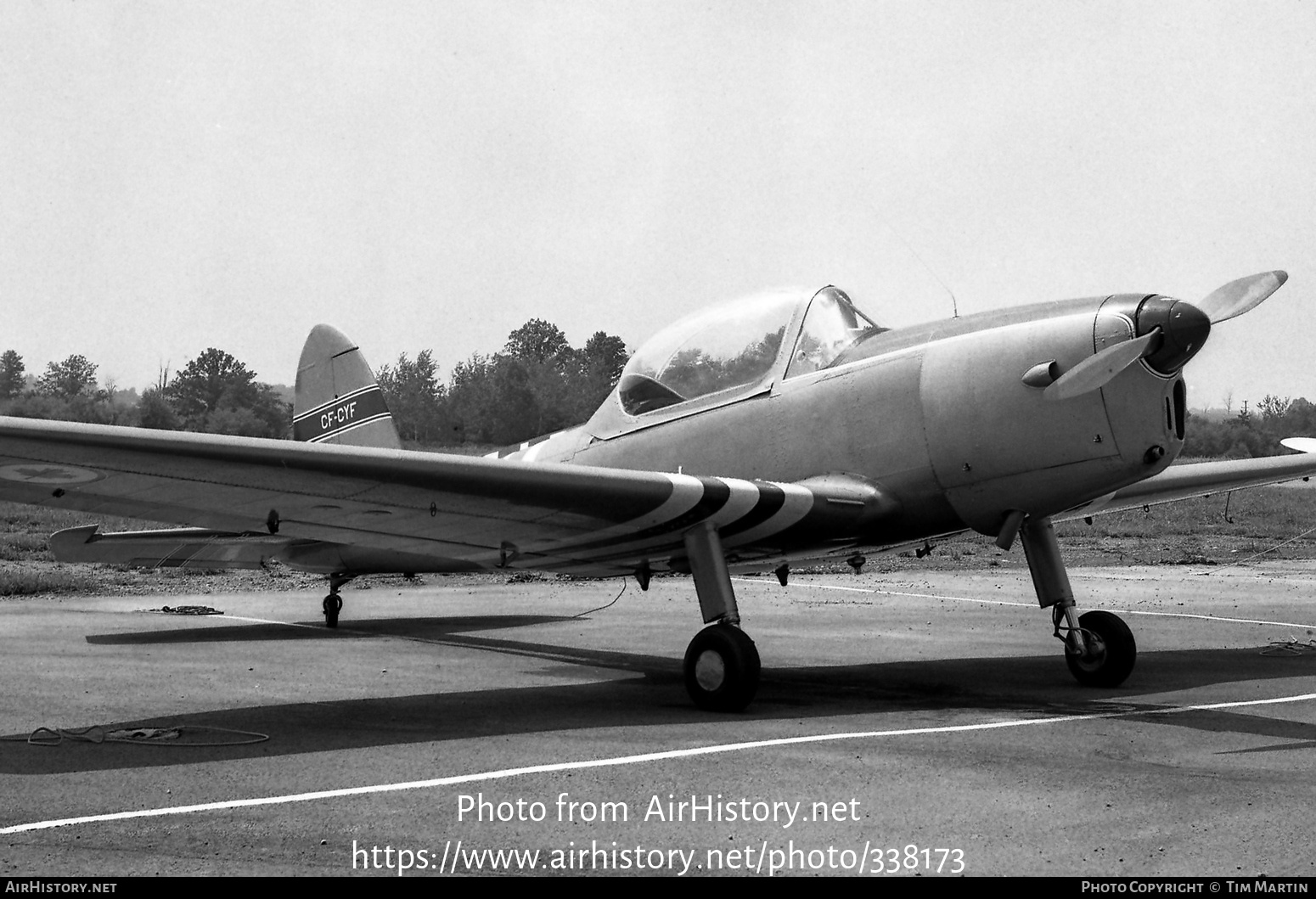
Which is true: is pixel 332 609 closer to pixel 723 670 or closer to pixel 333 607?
pixel 333 607

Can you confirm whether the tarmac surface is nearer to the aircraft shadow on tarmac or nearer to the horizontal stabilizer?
the aircraft shadow on tarmac

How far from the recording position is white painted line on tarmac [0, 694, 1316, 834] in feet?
14.0

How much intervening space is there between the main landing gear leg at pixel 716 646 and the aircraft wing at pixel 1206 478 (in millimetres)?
3223

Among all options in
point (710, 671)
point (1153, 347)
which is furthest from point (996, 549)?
point (710, 671)

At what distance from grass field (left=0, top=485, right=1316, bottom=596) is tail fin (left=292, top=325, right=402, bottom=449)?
3.34 m

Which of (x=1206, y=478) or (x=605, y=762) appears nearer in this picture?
(x=605, y=762)

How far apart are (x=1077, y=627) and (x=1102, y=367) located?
7.11 feet

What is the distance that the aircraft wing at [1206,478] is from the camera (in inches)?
385

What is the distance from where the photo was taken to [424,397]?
38500mm

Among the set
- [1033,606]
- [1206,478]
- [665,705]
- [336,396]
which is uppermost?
[336,396]

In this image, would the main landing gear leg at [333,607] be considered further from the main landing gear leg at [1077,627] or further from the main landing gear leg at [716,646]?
the main landing gear leg at [1077,627]

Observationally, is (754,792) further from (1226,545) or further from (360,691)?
(1226,545)

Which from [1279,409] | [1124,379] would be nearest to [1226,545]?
[1124,379]

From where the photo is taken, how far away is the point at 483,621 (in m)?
12.8
